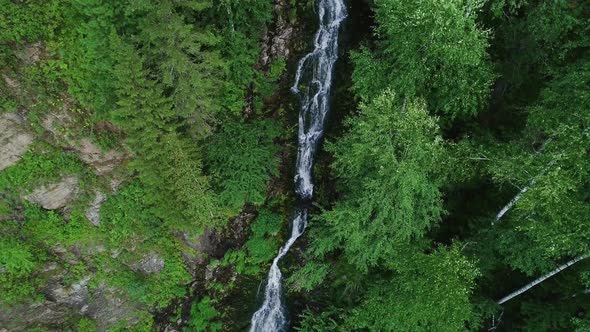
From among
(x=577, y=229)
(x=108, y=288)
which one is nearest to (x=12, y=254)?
(x=108, y=288)

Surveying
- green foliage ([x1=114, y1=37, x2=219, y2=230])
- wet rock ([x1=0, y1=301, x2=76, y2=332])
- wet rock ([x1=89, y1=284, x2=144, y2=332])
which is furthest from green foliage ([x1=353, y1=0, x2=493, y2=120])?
wet rock ([x1=0, y1=301, x2=76, y2=332])

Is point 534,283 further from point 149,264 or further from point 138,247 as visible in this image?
point 138,247

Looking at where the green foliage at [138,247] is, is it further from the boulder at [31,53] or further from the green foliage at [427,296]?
the green foliage at [427,296]

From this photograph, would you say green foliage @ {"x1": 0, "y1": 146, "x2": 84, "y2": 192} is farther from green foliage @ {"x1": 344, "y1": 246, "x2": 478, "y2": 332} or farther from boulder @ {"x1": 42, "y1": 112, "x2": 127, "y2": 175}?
green foliage @ {"x1": 344, "y1": 246, "x2": 478, "y2": 332}

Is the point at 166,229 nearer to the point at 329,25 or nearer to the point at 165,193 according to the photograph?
the point at 165,193

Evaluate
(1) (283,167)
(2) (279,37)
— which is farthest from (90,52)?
(1) (283,167)
